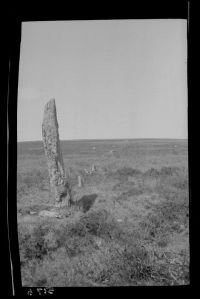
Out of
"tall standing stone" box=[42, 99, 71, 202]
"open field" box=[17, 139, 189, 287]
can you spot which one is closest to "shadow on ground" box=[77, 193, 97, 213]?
"open field" box=[17, 139, 189, 287]

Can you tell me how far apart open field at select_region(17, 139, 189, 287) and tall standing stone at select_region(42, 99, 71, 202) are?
56 mm

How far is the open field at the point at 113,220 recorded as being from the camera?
3154mm

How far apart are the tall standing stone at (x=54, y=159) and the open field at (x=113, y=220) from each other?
0.06 m

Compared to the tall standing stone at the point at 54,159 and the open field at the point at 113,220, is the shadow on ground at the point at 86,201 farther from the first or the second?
the tall standing stone at the point at 54,159

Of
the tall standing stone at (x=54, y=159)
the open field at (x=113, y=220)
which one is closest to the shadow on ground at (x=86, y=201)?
the open field at (x=113, y=220)

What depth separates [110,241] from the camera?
10.5ft

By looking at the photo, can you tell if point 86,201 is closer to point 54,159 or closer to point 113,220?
point 113,220

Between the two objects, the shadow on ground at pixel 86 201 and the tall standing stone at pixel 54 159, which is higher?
the tall standing stone at pixel 54 159

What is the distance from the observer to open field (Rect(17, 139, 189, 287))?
315cm

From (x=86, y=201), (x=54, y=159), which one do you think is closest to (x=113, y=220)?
(x=86, y=201)

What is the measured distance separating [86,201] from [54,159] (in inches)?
18.0

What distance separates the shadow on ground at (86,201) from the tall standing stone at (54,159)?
0.42 ft
